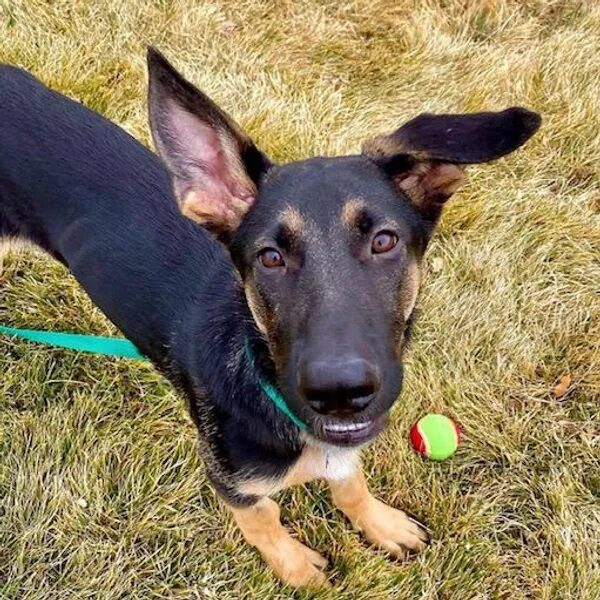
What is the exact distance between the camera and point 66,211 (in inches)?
150

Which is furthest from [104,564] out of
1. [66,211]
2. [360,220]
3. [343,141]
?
[343,141]

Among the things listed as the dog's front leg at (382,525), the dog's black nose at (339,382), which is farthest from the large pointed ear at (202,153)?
the dog's front leg at (382,525)

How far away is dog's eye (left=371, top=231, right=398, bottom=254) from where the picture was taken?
9.34 feet

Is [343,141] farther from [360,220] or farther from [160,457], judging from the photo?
[360,220]

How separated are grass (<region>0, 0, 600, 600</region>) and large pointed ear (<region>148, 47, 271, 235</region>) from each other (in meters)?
1.66

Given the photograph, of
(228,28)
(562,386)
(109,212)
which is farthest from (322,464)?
(228,28)

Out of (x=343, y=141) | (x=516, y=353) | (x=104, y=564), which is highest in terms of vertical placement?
(x=343, y=141)

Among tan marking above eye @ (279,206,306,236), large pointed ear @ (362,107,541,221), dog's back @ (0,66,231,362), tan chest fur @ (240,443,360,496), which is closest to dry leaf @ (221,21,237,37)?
dog's back @ (0,66,231,362)

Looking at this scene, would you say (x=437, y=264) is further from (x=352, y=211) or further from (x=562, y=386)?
(x=352, y=211)

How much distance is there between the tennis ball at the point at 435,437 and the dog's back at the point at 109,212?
140 centimetres

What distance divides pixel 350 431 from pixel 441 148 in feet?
3.31

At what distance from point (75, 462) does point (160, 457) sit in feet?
1.45

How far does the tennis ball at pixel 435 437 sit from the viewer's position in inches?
167

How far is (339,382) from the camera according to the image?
98.2 inches
